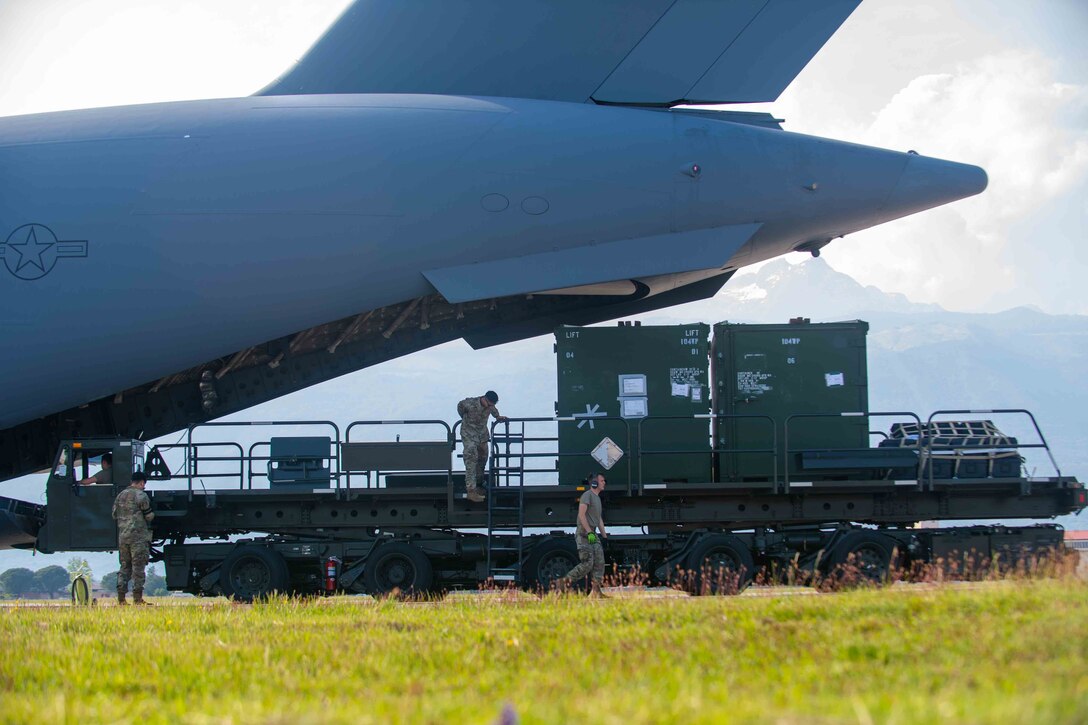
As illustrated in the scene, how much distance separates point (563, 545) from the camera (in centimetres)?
1384

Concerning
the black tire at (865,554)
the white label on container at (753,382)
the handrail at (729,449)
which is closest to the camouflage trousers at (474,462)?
the handrail at (729,449)

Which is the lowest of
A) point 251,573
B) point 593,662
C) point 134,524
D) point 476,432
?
point 251,573

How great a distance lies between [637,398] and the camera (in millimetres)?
14547

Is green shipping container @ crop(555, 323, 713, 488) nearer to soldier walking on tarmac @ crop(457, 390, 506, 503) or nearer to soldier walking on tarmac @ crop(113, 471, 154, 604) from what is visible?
soldier walking on tarmac @ crop(457, 390, 506, 503)

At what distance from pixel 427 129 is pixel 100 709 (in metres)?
9.83

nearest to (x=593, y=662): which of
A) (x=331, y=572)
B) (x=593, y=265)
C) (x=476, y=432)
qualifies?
(x=476, y=432)

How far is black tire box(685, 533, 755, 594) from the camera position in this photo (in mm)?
13555

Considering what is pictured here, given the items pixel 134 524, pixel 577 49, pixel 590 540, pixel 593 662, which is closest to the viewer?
pixel 593 662

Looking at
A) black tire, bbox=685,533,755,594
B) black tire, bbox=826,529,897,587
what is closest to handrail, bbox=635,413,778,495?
black tire, bbox=685,533,755,594

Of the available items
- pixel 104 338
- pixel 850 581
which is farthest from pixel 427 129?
pixel 850 581

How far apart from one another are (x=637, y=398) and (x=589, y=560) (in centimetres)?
242

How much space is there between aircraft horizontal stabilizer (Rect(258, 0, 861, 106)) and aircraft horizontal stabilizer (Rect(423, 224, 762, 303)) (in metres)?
2.28

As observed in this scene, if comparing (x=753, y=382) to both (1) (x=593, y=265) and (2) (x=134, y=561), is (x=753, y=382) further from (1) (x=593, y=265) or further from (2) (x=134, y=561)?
A: (2) (x=134, y=561)

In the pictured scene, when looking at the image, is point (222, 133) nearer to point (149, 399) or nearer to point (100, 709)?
point (149, 399)
